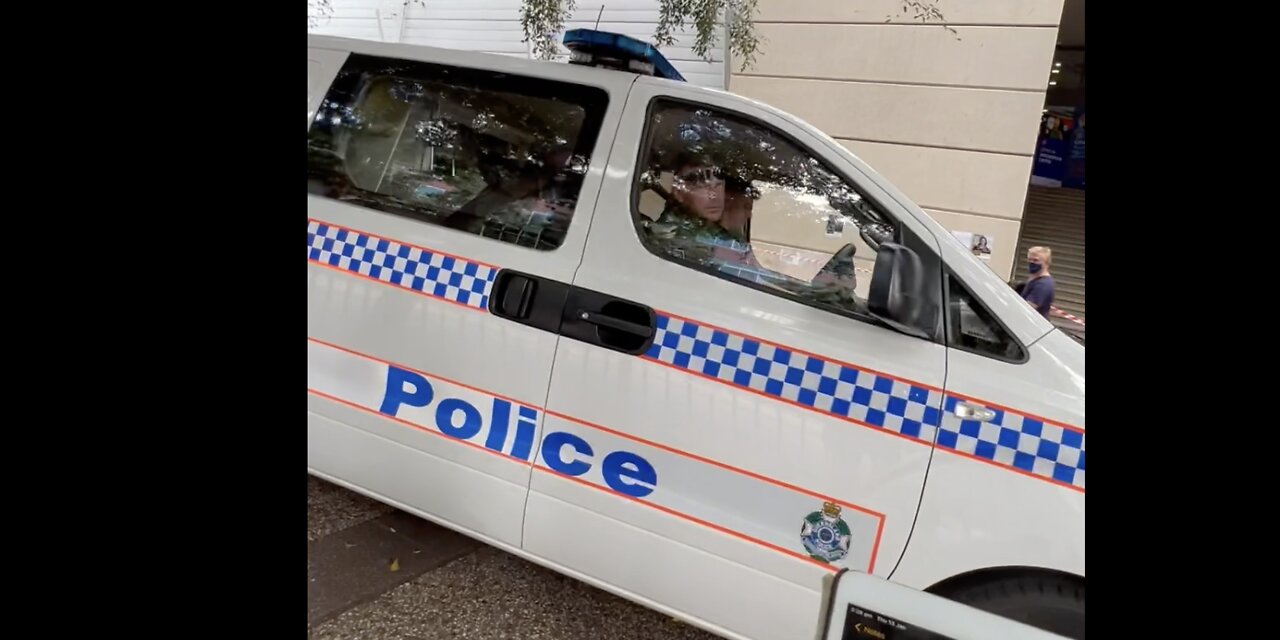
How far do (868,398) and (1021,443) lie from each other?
0.40 m

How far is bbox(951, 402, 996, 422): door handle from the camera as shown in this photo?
193 cm

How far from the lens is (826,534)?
204 centimetres

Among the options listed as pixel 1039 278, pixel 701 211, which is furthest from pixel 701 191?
pixel 1039 278

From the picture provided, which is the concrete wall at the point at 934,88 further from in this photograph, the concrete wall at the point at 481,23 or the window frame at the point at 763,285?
the window frame at the point at 763,285

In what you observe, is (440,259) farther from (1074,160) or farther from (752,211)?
(1074,160)

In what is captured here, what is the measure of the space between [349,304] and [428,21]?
786 cm

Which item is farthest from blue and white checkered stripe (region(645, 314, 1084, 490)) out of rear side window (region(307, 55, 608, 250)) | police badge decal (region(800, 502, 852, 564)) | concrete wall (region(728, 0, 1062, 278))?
concrete wall (region(728, 0, 1062, 278))

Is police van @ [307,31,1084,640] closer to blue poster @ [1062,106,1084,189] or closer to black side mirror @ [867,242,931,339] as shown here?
black side mirror @ [867,242,931,339]

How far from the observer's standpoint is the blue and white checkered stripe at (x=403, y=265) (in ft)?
7.70
